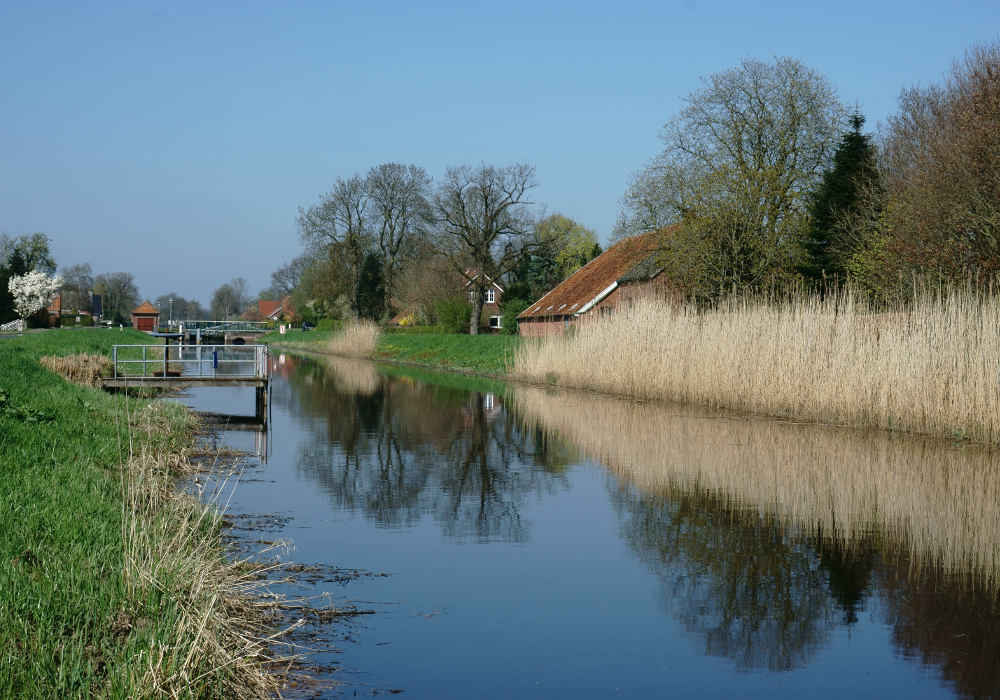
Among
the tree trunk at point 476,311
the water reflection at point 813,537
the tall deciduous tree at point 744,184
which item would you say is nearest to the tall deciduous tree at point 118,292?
the tree trunk at point 476,311

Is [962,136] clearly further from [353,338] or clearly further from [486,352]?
[353,338]

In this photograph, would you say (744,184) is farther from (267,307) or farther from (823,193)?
(267,307)

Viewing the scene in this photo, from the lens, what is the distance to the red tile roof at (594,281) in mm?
41344

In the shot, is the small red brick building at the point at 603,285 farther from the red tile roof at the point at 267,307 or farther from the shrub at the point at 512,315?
the red tile roof at the point at 267,307

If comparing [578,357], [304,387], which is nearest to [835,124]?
[578,357]

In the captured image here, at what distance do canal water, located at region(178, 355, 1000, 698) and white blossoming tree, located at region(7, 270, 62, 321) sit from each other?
237 ft

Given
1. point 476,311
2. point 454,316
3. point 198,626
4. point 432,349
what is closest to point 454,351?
point 432,349

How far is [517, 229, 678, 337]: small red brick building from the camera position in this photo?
40.4m

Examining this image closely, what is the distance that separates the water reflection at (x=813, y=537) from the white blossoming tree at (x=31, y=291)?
75074mm

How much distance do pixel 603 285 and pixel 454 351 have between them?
320 inches

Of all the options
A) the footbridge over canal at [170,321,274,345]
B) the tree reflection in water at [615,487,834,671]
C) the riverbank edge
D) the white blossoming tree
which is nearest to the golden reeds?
the riverbank edge

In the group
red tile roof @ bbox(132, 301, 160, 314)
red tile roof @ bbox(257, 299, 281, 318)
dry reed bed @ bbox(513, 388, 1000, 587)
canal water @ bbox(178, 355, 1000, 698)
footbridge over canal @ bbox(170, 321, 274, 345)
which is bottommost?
canal water @ bbox(178, 355, 1000, 698)

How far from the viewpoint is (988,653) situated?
239 inches

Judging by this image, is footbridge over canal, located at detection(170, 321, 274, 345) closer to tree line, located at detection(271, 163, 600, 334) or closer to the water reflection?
tree line, located at detection(271, 163, 600, 334)
